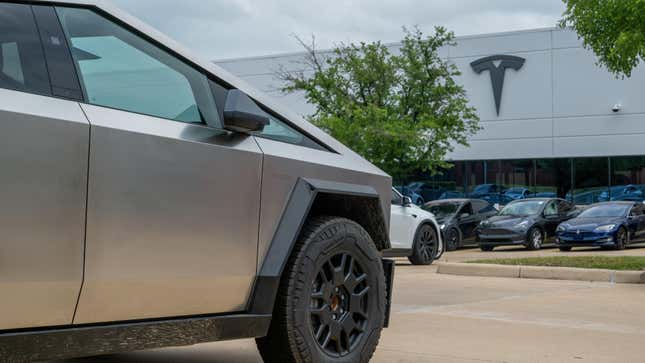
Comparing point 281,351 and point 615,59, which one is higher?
point 615,59

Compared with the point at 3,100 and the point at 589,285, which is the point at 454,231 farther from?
the point at 3,100

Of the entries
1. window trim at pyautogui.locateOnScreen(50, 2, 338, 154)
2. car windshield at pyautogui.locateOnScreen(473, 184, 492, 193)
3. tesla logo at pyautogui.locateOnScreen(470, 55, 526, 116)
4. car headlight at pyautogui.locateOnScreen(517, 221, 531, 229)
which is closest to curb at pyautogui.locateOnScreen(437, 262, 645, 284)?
window trim at pyautogui.locateOnScreen(50, 2, 338, 154)

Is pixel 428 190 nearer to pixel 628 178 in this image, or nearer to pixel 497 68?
pixel 497 68

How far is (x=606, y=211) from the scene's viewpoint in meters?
24.1

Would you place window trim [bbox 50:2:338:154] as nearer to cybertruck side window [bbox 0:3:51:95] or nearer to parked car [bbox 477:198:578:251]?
cybertruck side window [bbox 0:3:51:95]

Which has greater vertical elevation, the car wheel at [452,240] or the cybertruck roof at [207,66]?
the cybertruck roof at [207,66]

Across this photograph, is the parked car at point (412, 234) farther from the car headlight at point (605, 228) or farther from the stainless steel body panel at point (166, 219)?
the stainless steel body panel at point (166, 219)

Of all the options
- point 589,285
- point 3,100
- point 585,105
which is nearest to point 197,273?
point 3,100

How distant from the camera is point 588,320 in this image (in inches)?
315

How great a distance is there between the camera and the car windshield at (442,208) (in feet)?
81.4

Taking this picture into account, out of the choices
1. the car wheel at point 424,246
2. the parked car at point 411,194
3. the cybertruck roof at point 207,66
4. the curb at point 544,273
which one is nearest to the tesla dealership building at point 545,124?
the parked car at point 411,194

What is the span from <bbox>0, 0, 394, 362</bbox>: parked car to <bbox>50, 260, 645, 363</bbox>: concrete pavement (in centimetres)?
130

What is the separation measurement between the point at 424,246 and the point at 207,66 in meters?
13.4

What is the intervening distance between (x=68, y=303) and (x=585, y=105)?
114 ft
